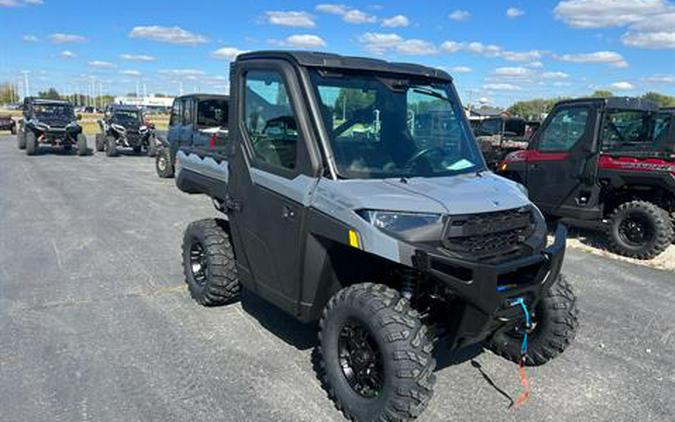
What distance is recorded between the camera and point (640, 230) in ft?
24.9

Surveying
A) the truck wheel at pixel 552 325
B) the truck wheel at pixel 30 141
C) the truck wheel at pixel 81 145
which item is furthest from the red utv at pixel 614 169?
the truck wheel at pixel 30 141

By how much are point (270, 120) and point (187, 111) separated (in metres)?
10.2

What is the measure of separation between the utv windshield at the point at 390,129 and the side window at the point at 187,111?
10.2m

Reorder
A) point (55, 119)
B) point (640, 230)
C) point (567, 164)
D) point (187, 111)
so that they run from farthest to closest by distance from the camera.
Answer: point (55, 119) → point (187, 111) → point (567, 164) → point (640, 230)

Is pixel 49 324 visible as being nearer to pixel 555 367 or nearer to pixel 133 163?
pixel 555 367

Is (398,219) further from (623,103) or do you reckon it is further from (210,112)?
(210,112)

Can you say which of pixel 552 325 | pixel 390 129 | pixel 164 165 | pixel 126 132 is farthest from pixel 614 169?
pixel 126 132

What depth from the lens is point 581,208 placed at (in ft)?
26.6

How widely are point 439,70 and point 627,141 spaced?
520cm

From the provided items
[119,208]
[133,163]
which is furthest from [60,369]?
[133,163]

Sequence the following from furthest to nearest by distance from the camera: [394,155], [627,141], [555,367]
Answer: [627,141] → [555,367] → [394,155]

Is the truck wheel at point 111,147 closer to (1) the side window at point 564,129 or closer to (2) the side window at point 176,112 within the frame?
(2) the side window at point 176,112

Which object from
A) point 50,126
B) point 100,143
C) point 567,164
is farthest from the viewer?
point 100,143

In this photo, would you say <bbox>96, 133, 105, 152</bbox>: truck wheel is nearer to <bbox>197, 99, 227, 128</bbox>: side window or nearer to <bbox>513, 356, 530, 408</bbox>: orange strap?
<bbox>197, 99, 227, 128</bbox>: side window
